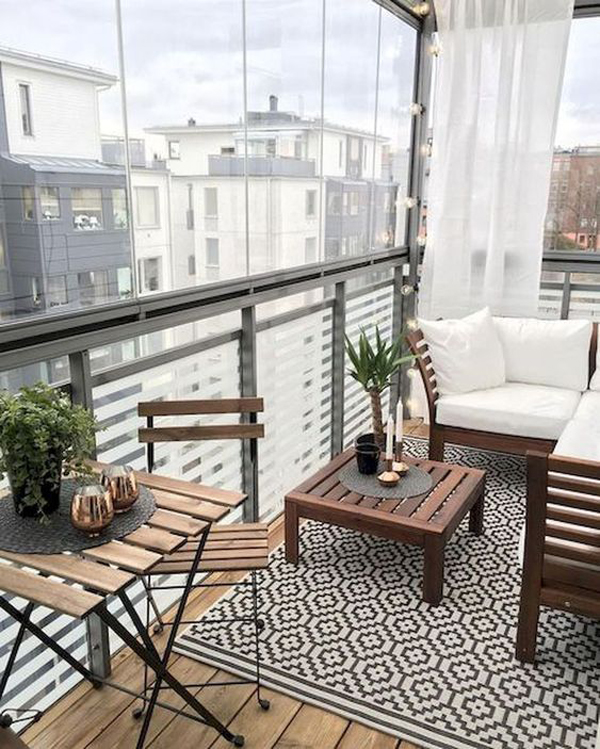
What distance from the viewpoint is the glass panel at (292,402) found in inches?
139

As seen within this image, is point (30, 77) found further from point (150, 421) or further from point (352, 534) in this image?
point (352, 534)

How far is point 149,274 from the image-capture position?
95.7 inches

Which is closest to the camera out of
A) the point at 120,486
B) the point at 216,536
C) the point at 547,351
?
the point at 120,486

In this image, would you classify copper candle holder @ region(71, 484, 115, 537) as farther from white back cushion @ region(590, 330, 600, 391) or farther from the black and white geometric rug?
white back cushion @ region(590, 330, 600, 391)

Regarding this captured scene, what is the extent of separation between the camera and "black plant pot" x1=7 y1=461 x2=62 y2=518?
1.81 metres

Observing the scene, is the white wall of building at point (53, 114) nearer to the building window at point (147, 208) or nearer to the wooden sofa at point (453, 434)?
the building window at point (147, 208)

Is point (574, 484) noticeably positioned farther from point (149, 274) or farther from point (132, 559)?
point (149, 274)

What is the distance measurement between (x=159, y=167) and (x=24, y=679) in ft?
5.72

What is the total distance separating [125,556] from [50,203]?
1014 millimetres

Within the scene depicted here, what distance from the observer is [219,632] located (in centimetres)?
270

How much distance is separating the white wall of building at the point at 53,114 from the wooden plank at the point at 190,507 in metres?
1.03

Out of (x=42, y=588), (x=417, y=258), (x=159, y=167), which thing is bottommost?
(x=42, y=588)

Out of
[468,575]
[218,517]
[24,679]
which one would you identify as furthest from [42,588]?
[468,575]

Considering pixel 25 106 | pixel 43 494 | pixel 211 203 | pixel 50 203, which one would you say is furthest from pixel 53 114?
pixel 43 494
